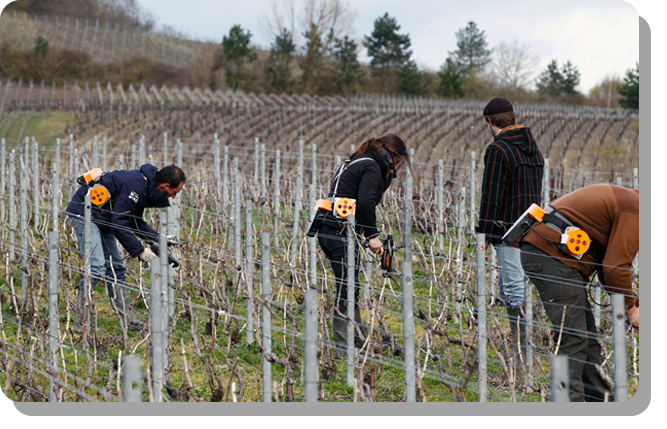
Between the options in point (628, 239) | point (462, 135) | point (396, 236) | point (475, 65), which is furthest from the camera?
point (475, 65)

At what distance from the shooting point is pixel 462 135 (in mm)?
22812

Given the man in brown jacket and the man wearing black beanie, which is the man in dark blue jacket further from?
the man in brown jacket

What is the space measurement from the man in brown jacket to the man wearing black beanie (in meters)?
0.57

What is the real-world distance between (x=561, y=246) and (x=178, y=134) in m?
19.4

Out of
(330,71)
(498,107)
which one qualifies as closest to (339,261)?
(498,107)

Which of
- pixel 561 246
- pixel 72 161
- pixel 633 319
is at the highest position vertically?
pixel 72 161

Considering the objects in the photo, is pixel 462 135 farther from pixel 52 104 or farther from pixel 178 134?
pixel 52 104

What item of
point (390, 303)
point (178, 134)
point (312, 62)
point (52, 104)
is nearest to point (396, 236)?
point (390, 303)

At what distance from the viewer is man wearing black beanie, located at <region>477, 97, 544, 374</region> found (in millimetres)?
3572

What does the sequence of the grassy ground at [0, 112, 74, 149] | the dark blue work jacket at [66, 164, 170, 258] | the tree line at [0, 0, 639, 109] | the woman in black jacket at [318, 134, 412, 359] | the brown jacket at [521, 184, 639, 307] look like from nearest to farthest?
the brown jacket at [521, 184, 639, 307], the woman in black jacket at [318, 134, 412, 359], the dark blue work jacket at [66, 164, 170, 258], the grassy ground at [0, 112, 74, 149], the tree line at [0, 0, 639, 109]

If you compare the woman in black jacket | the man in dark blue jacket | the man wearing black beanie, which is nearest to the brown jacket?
the man wearing black beanie

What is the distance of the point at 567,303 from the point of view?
2.90m

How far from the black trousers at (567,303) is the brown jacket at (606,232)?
4 cm

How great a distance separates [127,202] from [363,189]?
1.46 m
